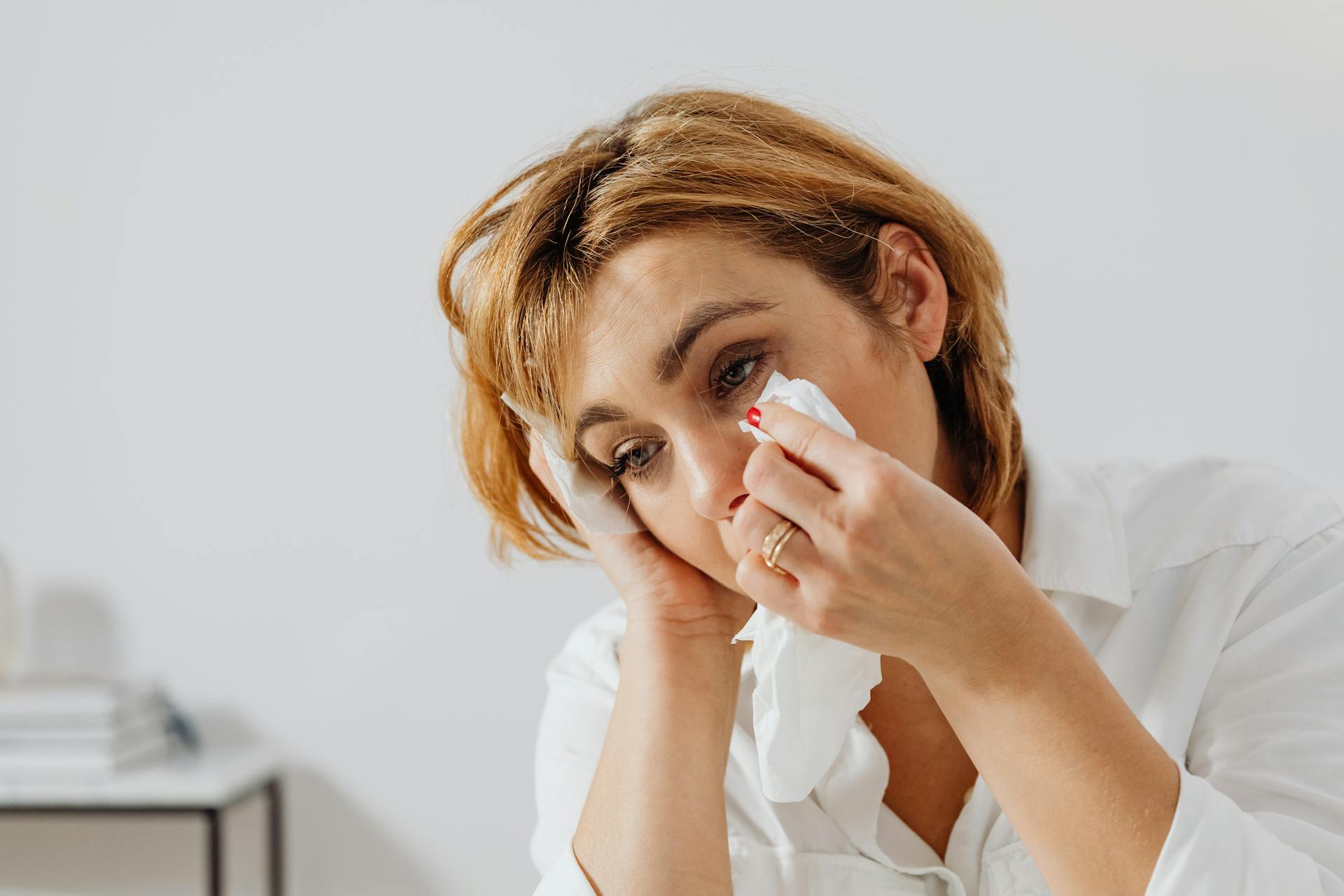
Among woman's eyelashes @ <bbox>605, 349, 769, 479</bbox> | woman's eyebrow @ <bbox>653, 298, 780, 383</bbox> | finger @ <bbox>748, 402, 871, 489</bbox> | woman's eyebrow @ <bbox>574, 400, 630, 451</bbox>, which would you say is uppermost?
woman's eyebrow @ <bbox>653, 298, 780, 383</bbox>

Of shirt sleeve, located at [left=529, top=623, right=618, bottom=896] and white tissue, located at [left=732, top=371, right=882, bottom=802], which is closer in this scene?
white tissue, located at [left=732, top=371, right=882, bottom=802]

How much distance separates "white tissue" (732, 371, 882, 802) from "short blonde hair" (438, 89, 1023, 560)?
0.17m

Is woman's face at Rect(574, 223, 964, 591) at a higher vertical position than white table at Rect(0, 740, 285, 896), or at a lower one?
higher

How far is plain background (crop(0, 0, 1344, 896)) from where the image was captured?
1.51 m

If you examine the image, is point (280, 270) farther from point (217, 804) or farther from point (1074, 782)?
point (1074, 782)

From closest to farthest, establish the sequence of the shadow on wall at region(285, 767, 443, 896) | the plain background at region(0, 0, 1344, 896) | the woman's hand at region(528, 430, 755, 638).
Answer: the woman's hand at region(528, 430, 755, 638) → the plain background at region(0, 0, 1344, 896) → the shadow on wall at region(285, 767, 443, 896)

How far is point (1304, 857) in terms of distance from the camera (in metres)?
0.75

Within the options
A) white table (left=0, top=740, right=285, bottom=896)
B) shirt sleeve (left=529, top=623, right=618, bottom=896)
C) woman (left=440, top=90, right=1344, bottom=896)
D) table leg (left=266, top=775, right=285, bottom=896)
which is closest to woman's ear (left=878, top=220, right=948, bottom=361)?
woman (left=440, top=90, right=1344, bottom=896)

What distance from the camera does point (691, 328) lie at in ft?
2.95

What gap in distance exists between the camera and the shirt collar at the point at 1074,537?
3.48ft

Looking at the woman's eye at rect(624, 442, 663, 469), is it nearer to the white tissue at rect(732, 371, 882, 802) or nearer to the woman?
the woman

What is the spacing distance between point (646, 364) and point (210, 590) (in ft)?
4.51

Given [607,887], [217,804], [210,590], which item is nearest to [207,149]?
[210,590]

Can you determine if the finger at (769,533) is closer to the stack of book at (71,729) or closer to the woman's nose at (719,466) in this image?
the woman's nose at (719,466)
